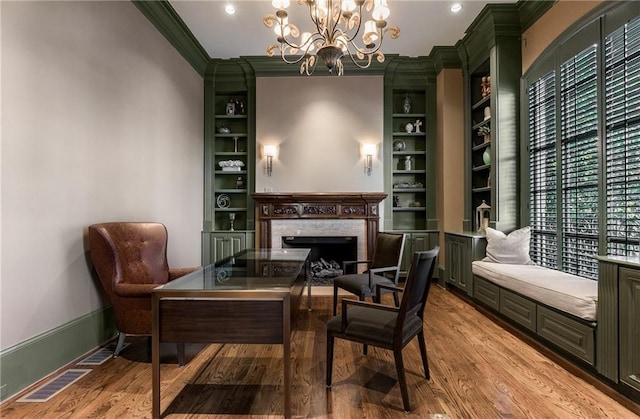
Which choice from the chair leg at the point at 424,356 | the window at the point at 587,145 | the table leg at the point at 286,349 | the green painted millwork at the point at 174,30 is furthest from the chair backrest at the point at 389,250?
the green painted millwork at the point at 174,30

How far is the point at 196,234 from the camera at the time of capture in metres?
5.15

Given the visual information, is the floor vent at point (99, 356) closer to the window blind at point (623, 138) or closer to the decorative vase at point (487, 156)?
the window blind at point (623, 138)

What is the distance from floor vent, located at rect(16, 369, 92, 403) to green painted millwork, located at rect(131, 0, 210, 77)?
11.4 feet

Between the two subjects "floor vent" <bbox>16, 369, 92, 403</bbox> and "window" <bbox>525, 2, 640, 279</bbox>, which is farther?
"window" <bbox>525, 2, 640, 279</bbox>

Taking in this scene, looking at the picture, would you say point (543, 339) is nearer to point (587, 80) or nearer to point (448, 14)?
point (587, 80)

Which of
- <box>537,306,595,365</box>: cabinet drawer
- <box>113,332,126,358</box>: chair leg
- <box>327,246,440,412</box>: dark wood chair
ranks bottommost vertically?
<box>113,332,126,358</box>: chair leg

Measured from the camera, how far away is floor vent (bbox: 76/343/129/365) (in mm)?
2549

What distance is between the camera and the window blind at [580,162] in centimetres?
297

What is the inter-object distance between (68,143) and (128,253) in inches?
38.5

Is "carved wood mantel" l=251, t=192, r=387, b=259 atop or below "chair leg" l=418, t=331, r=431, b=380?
atop

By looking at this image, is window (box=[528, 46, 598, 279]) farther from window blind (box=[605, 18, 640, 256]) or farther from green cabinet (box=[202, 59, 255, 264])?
green cabinet (box=[202, 59, 255, 264])

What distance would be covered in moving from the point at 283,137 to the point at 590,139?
392 cm

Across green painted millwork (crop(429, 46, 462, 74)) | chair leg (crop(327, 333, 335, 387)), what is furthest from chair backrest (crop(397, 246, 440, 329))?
green painted millwork (crop(429, 46, 462, 74))

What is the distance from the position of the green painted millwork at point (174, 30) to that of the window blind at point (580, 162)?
443cm
